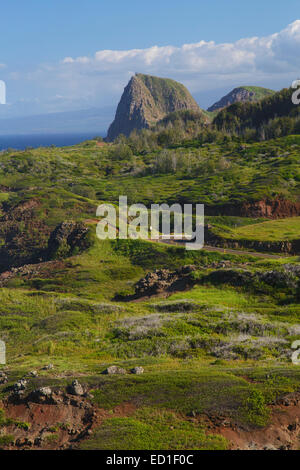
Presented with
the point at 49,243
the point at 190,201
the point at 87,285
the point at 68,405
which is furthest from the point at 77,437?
the point at 190,201

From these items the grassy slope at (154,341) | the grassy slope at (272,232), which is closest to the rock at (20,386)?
the grassy slope at (154,341)

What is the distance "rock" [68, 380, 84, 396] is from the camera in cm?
1492

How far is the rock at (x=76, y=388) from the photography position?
14916 millimetres

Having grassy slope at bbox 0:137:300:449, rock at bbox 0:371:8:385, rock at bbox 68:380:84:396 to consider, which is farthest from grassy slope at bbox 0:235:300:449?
rock at bbox 68:380:84:396

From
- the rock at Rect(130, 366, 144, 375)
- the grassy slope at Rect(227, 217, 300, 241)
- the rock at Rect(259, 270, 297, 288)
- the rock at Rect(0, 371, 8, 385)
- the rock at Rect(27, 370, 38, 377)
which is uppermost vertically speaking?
the grassy slope at Rect(227, 217, 300, 241)

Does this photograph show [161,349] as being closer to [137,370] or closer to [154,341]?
→ [154,341]

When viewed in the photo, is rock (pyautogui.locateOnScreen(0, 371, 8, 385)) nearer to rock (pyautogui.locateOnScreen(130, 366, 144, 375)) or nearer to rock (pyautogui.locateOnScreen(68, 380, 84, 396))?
rock (pyautogui.locateOnScreen(68, 380, 84, 396))

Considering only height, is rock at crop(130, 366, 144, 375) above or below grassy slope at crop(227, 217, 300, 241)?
below

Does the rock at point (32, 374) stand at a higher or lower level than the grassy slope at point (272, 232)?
lower

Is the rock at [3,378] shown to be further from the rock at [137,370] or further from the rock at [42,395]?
the rock at [137,370]

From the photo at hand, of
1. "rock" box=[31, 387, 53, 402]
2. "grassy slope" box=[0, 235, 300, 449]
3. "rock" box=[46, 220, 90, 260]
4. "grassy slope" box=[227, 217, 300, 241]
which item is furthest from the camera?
"grassy slope" box=[227, 217, 300, 241]

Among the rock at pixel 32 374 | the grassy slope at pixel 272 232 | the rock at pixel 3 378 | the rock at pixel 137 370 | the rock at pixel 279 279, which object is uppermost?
the grassy slope at pixel 272 232

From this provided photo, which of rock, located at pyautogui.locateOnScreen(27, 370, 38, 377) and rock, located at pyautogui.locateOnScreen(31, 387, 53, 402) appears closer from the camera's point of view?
rock, located at pyautogui.locateOnScreen(31, 387, 53, 402)

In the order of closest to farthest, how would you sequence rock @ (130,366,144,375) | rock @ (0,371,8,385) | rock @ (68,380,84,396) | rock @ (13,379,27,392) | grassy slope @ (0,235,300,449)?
grassy slope @ (0,235,300,449) < rock @ (68,380,84,396) < rock @ (13,379,27,392) < rock @ (130,366,144,375) < rock @ (0,371,8,385)
